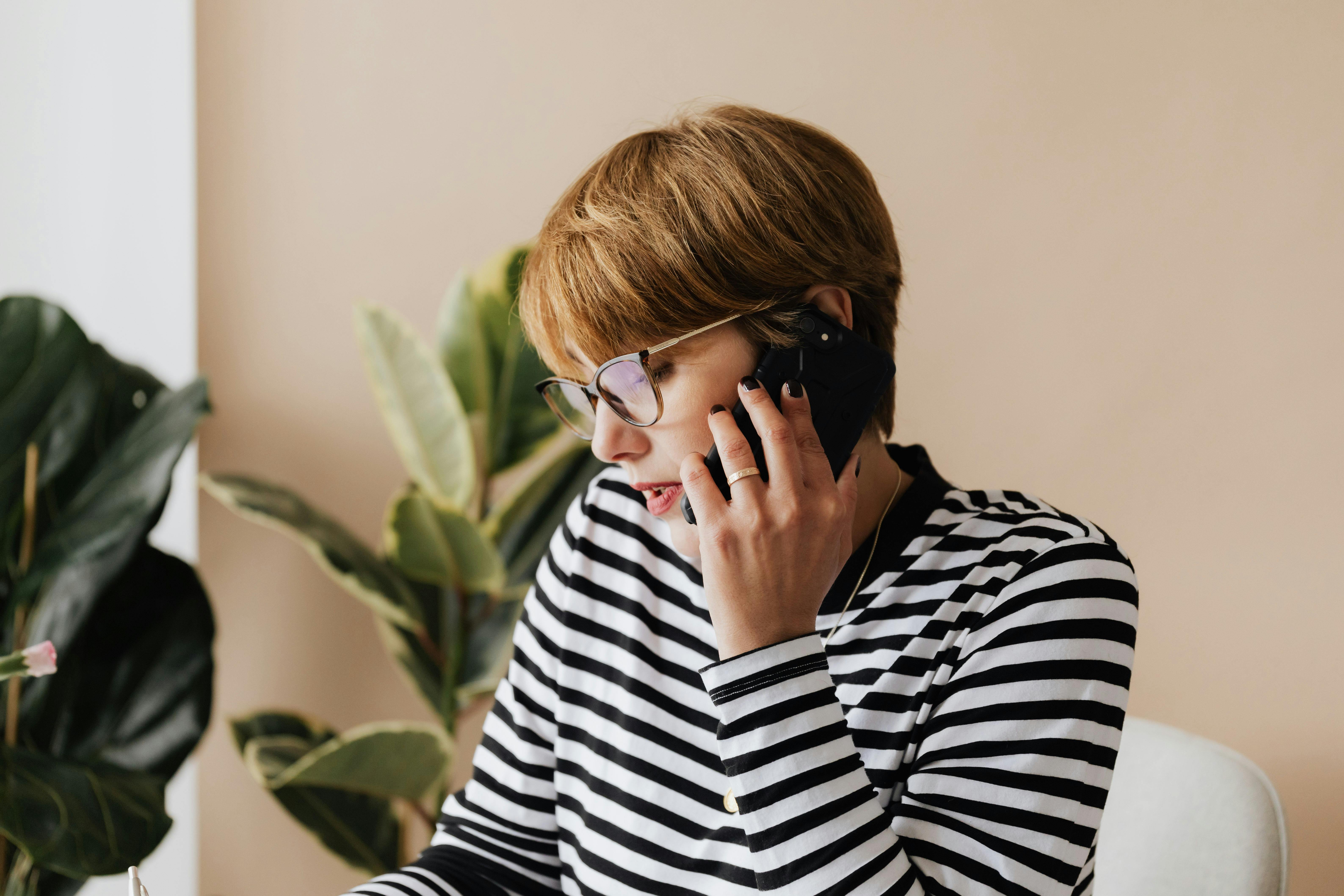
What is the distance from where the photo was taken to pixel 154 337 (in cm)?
154

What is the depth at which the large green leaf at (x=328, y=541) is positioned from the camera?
1.27 metres

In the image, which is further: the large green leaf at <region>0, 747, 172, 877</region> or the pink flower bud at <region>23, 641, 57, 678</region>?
the large green leaf at <region>0, 747, 172, 877</region>

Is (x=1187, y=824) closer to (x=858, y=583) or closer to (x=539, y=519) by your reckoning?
(x=858, y=583)

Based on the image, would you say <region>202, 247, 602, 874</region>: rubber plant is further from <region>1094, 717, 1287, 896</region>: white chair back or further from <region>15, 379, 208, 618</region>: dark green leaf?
<region>1094, 717, 1287, 896</region>: white chair back

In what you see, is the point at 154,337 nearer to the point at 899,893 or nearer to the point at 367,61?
the point at 367,61

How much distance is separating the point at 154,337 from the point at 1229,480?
170cm

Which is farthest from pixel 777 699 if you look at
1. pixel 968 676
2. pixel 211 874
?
pixel 211 874

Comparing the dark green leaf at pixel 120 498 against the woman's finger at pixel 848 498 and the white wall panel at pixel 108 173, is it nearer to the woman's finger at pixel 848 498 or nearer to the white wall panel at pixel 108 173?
the white wall panel at pixel 108 173

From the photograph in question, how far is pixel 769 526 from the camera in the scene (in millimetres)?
721

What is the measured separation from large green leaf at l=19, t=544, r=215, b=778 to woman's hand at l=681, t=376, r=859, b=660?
88 cm

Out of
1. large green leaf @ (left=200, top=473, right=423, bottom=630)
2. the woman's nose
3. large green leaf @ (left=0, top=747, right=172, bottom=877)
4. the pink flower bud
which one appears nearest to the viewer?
the pink flower bud

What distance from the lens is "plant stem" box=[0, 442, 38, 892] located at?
1.24 m

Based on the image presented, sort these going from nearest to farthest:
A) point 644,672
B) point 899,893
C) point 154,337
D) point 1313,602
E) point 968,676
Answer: point 899,893 → point 968,676 → point 644,672 → point 1313,602 → point 154,337

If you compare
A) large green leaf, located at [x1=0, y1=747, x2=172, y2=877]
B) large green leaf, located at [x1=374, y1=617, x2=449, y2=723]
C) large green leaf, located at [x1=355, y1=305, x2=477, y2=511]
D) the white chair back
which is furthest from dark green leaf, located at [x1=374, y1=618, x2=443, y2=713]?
the white chair back
